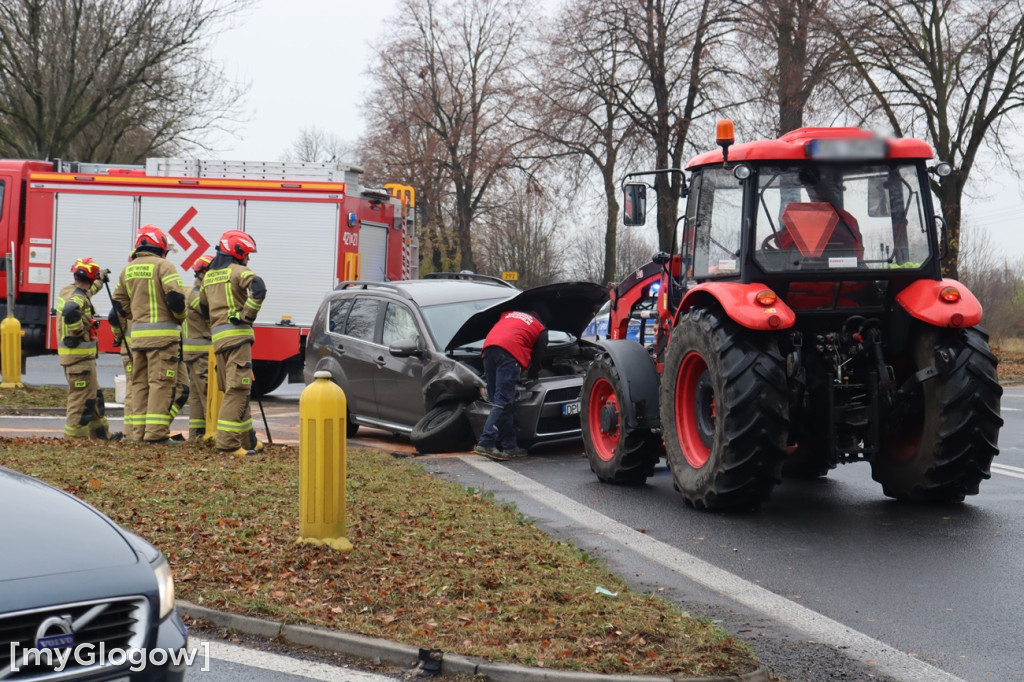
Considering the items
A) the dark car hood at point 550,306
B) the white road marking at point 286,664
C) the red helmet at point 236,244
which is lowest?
the white road marking at point 286,664

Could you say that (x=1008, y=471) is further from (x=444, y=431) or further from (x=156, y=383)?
(x=156, y=383)

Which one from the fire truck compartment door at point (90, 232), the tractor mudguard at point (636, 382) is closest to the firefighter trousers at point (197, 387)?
the tractor mudguard at point (636, 382)

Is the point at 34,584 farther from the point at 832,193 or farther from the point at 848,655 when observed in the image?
the point at 832,193

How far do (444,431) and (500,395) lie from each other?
0.85m

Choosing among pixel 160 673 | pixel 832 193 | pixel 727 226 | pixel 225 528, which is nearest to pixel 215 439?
pixel 225 528

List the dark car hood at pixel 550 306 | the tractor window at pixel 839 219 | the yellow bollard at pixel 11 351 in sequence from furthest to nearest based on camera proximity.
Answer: the yellow bollard at pixel 11 351
the dark car hood at pixel 550 306
the tractor window at pixel 839 219

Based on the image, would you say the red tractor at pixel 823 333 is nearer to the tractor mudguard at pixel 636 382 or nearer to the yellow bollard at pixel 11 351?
the tractor mudguard at pixel 636 382

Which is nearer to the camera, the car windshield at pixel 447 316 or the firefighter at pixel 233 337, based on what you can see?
the firefighter at pixel 233 337

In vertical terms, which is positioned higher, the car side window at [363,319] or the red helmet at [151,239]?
the red helmet at [151,239]

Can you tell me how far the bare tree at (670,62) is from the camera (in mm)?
27516

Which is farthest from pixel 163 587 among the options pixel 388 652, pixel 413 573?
pixel 413 573

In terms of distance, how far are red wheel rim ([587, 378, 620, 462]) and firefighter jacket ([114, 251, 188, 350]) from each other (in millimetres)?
4155

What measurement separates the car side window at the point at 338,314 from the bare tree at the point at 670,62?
14.4 m

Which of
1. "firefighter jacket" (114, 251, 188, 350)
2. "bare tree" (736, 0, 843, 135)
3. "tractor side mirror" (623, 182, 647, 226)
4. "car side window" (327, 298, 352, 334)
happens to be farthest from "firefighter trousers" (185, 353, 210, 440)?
"bare tree" (736, 0, 843, 135)
